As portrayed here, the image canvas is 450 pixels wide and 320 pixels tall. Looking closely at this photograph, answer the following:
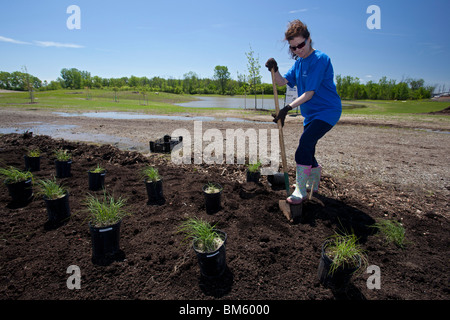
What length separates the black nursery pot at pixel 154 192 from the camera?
383 centimetres

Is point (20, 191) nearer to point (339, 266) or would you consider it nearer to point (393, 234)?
point (339, 266)

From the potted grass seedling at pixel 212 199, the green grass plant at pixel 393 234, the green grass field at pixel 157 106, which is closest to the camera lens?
the green grass plant at pixel 393 234

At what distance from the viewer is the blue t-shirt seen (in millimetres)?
3053

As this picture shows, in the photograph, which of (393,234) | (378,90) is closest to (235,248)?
(393,234)

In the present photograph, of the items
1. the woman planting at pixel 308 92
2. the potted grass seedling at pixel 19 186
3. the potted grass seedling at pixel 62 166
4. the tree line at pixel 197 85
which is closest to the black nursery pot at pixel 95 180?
the potted grass seedling at pixel 19 186

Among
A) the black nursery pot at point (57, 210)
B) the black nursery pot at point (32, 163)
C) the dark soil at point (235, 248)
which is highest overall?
the black nursery pot at point (32, 163)

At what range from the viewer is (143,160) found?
606 centimetres

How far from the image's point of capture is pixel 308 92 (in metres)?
3.08

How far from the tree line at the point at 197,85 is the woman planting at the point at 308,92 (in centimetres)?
4957

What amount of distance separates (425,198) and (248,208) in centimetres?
333

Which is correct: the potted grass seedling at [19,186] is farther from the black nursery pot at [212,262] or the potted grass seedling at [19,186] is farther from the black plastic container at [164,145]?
the black plastic container at [164,145]
